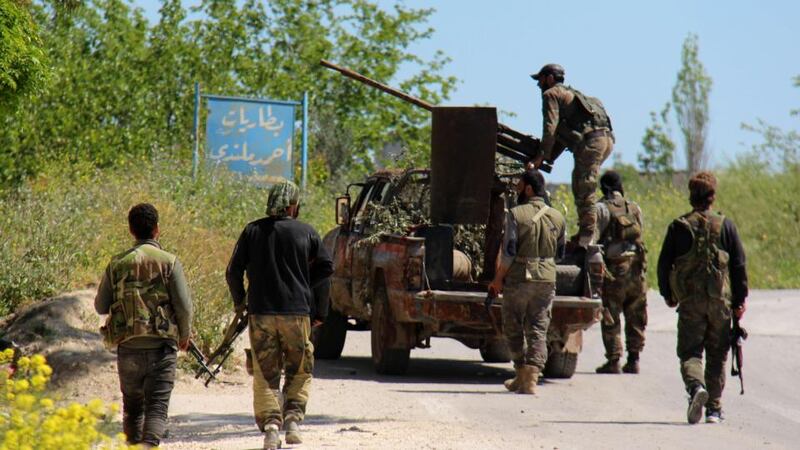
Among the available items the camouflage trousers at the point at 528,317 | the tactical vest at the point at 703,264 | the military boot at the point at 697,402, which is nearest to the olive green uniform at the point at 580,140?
the camouflage trousers at the point at 528,317

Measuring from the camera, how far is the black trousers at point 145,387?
Answer: 856 centimetres

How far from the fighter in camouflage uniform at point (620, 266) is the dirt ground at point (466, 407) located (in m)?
0.44

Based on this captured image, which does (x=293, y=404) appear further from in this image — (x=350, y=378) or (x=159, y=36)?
(x=159, y=36)

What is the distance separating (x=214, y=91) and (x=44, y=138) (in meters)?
8.12

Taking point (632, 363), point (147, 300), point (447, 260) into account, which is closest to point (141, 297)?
point (147, 300)

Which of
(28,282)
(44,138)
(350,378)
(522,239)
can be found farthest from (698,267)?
(44,138)

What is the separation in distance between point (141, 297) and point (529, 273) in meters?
4.92

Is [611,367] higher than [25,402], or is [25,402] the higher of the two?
[25,402]

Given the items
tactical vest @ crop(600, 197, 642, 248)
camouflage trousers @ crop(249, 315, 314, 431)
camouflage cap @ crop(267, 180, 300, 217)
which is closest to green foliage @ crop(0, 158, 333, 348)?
tactical vest @ crop(600, 197, 642, 248)

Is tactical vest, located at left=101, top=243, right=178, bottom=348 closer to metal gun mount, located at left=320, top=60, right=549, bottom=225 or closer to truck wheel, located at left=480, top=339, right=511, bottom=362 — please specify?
metal gun mount, located at left=320, top=60, right=549, bottom=225

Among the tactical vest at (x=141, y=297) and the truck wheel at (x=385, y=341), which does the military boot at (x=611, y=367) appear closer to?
the truck wheel at (x=385, y=341)

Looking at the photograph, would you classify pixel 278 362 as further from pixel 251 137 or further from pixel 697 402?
pixel 251 137

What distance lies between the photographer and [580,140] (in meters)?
14.3

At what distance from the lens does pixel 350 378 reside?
570 inches
